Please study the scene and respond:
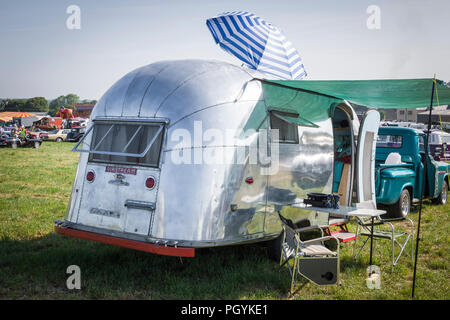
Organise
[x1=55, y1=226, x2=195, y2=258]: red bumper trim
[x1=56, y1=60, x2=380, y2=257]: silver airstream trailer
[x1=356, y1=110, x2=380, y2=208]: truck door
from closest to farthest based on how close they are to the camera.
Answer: [x1=55, y1=226, x2=195, y2=258]: red bumper trim < [x1=56, y1=60, x2=380, y2=257]: silver airstream trailer < [x1=356, y1=110, x2=380, y2=208]: truck door

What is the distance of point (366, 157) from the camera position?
7172 millimetres

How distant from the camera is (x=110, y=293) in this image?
477 cm

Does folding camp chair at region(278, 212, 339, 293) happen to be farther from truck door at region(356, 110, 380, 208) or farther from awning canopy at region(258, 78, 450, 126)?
truck door at region(356, 110, 380, 208)

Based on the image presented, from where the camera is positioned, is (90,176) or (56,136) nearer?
(90,176)

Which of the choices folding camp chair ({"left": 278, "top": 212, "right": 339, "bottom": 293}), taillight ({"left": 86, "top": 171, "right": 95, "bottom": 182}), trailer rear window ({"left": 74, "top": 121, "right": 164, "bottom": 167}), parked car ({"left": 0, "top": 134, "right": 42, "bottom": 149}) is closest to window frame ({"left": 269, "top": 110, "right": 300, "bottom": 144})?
folding camp chair ({"left": 278, "top": 212, "right": 339, "bottom": 293})

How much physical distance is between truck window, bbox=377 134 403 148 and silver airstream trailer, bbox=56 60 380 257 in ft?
17.5

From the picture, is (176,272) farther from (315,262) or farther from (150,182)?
(315,262)

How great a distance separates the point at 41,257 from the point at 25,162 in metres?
12.9

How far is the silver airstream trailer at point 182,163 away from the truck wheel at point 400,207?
14.0ft

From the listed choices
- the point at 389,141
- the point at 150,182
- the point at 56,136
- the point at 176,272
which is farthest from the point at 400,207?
the point at 56,136

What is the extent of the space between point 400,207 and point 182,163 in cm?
610

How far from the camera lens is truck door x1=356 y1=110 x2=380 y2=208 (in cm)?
689
